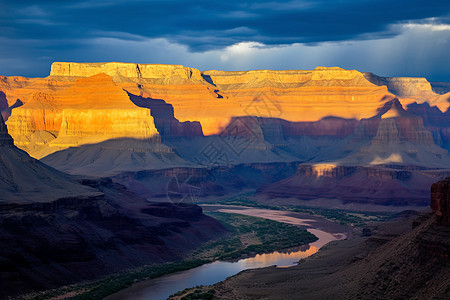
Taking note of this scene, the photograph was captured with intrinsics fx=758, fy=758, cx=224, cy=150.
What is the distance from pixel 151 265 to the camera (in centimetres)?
8731

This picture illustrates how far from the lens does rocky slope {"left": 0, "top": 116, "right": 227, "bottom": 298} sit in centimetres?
7225

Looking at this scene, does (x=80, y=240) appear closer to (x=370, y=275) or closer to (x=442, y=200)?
(x=370, y=275)

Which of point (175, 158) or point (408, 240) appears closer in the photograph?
point (408, 240)

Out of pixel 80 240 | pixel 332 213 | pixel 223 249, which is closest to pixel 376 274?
pixel 80 240

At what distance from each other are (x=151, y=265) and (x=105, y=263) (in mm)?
7364

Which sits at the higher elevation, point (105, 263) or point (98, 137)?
point (98, 137)

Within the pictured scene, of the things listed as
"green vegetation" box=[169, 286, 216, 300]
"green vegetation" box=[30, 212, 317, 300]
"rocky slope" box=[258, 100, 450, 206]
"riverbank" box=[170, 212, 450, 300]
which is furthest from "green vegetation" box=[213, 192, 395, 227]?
"green vegetation" box=[169, 286, 216, 300]

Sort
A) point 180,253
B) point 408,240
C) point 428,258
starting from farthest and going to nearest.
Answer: point 180,253
point 408,240
point 428,258

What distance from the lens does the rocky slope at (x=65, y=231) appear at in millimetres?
72250

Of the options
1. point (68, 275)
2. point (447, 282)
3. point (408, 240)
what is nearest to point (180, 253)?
point (68, 275)

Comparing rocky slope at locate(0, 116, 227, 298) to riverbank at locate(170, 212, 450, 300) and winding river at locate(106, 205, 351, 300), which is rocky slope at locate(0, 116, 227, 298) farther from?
riverbank at locate(170, 212, 450, 300)

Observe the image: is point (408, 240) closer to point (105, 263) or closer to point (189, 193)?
point (105, 263)

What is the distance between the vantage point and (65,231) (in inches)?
3196

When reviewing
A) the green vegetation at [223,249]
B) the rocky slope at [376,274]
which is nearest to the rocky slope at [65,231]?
the green vegetation at [223,249]
